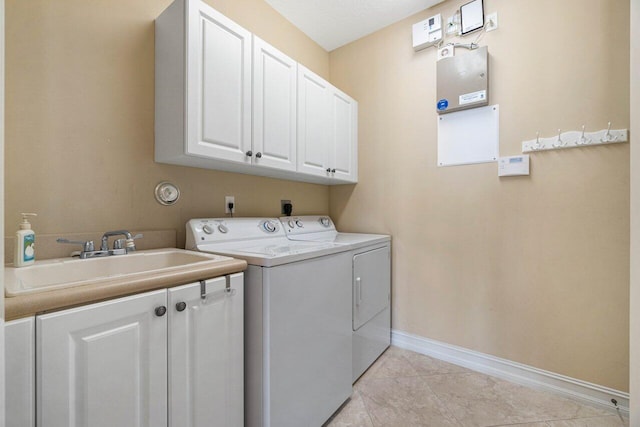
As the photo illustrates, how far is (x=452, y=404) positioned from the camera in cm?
153

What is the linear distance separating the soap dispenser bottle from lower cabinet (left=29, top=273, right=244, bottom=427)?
1.71 ft

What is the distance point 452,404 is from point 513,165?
4.99 feet

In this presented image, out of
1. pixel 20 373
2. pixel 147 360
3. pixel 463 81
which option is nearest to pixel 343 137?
pixel 463 81

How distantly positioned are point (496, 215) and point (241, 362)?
1.79 meters

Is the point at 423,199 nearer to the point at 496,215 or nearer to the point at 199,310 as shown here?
the point at 496,215

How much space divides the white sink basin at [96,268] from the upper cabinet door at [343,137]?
1.32 m

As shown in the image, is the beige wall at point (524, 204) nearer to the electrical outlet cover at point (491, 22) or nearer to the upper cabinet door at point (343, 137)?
the electrical outlet cover at point (491, 22)

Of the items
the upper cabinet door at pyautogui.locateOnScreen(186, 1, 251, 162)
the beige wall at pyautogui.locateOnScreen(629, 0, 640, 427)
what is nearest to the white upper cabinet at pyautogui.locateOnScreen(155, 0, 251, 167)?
the upper cabinet door at pyautogui.locateOnScreen(186, 1, 251, 162)

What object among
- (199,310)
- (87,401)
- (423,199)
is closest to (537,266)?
(423,199)

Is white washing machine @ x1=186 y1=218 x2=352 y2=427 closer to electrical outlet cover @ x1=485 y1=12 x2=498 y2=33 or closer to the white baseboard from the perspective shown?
the white baseboard

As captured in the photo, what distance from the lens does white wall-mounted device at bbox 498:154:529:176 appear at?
1.68 meters

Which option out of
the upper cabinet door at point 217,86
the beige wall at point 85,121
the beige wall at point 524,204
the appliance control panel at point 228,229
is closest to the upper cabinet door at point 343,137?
the beige wall at point 524,204

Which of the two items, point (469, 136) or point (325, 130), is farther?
point (325, 130)

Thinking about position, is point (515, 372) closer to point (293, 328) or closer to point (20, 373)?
point (293, 328)
